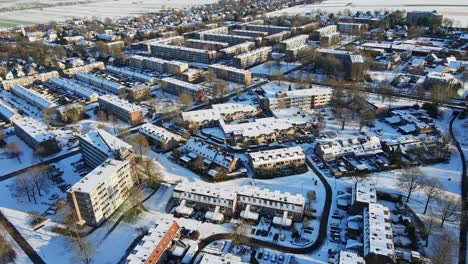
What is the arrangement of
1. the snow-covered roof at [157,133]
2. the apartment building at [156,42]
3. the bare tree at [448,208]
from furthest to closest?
the apartment building at [156,42]
the snow-covered roof at [157,133]
the bare tree at [448,208]

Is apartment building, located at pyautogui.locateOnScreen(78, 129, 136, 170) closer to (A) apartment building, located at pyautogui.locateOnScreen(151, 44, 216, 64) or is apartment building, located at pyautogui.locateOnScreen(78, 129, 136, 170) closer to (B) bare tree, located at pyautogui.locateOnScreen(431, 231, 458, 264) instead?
(B) bare tree, located at pyautogui.locateOnScreen(431, 231, 458, 264)

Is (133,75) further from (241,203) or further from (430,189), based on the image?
(430,189)

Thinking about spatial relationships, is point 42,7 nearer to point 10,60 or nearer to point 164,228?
point 10,60

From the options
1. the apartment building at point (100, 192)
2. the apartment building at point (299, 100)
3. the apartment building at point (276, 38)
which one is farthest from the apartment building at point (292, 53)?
the apartment building at point (100, 192)

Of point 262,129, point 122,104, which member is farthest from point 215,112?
point 122,104

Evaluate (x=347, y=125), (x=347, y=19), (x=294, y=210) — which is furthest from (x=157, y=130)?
(x=347, y=19)

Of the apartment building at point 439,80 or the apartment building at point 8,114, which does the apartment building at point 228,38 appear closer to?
the apartment building at point 439,80
